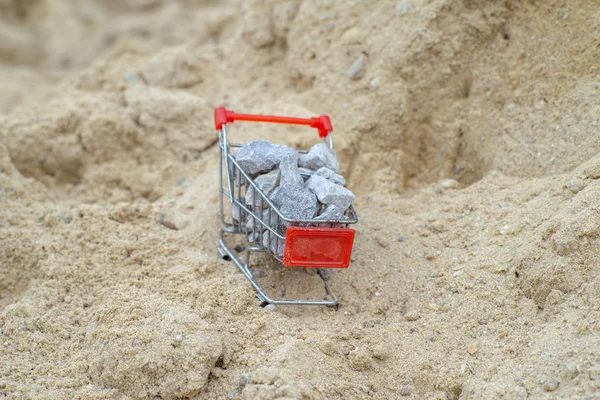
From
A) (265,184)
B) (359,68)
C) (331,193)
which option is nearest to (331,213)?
(331,193)

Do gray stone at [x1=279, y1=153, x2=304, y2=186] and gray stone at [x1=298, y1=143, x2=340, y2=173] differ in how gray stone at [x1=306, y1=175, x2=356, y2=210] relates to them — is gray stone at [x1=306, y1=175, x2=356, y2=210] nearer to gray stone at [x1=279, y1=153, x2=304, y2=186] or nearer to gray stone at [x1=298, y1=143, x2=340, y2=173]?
gray stone at [x1=279, y1=153, x2=304, y2=186]

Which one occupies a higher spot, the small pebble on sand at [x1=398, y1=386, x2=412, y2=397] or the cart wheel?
the cart wheel

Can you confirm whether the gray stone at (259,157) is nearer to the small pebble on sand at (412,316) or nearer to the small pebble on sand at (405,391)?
the small pebble on sand at (412,316)

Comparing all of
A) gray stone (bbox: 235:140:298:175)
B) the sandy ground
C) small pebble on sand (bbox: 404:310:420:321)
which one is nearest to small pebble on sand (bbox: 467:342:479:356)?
→ the sandy ground

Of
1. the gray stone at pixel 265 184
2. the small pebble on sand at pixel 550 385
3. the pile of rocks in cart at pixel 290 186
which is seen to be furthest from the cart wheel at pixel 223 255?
the small pebble on sand at pixel 550 385

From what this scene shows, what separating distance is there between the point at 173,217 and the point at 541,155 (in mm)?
1963

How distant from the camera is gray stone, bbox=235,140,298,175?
9.29 ft

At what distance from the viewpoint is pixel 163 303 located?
2.75m

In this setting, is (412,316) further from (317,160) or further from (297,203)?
(317,160)

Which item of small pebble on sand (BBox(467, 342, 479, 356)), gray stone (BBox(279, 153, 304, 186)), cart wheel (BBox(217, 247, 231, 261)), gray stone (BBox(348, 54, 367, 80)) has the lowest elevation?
small pebble on sand (BBox(467, 342, 479, 356))

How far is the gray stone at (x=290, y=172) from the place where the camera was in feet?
8.97

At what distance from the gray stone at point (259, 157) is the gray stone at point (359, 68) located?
1.05m

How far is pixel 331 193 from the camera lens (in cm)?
266

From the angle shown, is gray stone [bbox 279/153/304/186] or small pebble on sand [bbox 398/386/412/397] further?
gray stone [bbox 279/153/304/186]
